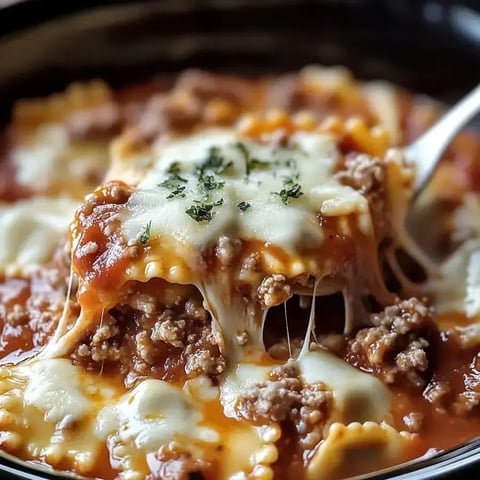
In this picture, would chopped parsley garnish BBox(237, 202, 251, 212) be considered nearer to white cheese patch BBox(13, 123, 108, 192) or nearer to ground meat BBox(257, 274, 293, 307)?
ground meat BBox(257, 274, 293, 307)

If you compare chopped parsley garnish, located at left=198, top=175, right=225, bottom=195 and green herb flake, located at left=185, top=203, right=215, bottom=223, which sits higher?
chopped parsley garnish, located at left=198, top=175, right=225, bottom=195

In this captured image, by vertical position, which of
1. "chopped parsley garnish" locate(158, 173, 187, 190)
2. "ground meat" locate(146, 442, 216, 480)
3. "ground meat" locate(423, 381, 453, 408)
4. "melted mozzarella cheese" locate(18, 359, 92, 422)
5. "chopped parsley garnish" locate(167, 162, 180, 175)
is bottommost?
"ground meat" locate(423, 381, 453, 408)

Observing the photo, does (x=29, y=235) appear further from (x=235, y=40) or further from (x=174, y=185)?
(x=235, y=40)

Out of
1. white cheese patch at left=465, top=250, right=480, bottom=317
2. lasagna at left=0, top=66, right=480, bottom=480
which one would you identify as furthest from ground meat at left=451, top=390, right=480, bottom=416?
white cheese patch at left=465, top=250, right=480, bottom=317

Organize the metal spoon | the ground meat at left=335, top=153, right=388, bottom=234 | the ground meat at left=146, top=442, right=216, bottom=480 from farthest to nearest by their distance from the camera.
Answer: the metal spoon, the ground meat at left=335, top=153, right=388, bottom=234, the ground meat at left=146, top=442, right=216, bottom=480

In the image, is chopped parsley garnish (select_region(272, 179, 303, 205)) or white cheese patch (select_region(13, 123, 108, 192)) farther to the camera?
white cheese patch (select_region(13, 123, 108, 192))

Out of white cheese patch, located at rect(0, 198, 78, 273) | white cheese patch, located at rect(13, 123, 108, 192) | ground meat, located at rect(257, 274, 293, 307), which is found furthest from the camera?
white cheese patch, located at rect(13, 123, 108, 192)

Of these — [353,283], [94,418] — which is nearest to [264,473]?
[94,418]

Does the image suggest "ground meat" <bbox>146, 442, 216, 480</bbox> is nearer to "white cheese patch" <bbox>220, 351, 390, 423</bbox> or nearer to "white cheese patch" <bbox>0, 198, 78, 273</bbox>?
"white cheese patch" <bbox>220, 351, 390, 423</bbox>

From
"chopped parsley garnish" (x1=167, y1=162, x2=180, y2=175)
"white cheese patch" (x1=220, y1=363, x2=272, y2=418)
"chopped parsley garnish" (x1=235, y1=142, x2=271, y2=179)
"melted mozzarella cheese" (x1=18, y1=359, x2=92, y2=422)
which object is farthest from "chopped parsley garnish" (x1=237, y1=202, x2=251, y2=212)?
"melted mozzarella cheese" (x1=18, y1=359, x2=92, y2=422)
